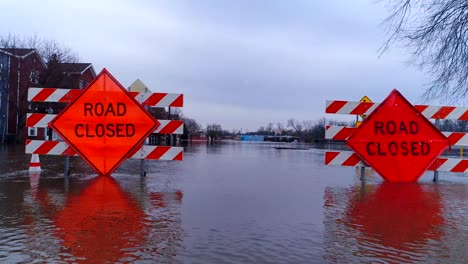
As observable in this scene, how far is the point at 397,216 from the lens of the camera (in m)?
6.09

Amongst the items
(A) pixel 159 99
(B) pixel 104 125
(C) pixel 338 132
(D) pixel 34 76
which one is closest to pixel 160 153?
(A) pixel 159 99

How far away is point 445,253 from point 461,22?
427 inches

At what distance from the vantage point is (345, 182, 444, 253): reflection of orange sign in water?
4.90 metres

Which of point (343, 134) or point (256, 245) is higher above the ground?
point (343, 134)

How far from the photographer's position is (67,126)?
9461mm

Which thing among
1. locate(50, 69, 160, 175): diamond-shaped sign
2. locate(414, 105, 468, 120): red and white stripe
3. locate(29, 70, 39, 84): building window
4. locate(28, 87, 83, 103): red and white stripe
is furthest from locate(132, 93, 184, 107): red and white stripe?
locate(29, 70, 39, 84): building window

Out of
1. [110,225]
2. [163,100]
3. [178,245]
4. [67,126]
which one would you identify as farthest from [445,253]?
[67,126]

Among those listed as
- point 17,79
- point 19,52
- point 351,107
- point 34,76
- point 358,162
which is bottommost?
point 358,162

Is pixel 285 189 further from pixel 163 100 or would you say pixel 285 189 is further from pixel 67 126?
pixel 67 126

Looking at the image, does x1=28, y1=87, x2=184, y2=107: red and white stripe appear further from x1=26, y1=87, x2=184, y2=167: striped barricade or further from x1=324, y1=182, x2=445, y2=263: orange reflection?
x1=324, y1=182, x2=445, y2=263: orange reflection

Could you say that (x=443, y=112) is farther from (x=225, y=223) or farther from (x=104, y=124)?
(x=104, y=124)

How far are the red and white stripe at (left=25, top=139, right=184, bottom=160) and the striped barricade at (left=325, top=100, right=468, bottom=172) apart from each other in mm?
3669

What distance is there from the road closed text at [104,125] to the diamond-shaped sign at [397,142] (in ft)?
17.0

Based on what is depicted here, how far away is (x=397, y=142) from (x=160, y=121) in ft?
18.5
